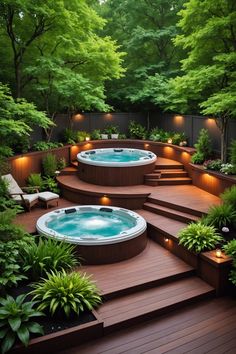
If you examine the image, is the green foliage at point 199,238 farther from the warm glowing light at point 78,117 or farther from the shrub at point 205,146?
the warm glowing light at point 78,117

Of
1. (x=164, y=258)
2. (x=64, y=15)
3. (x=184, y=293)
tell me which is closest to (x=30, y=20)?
(x=64, y=15)

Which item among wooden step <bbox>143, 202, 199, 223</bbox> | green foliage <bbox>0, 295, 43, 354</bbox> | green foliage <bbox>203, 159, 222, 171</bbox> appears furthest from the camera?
green foliage <bbox>203, 159, 222, 171</bbox>

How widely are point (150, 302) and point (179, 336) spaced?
83 cm

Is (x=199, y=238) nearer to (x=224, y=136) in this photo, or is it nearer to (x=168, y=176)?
A: (x=224, y=136)

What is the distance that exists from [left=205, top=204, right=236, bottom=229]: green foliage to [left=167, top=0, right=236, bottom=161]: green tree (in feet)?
9.95

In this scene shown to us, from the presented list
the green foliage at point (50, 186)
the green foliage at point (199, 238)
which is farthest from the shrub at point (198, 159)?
the green foliage at point (50, 186)

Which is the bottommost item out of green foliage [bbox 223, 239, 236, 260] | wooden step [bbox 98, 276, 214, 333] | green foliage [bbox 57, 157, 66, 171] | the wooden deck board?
wooden step [bbox 98, 276, 214, 333]

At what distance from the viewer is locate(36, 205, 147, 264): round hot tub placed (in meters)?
6.77

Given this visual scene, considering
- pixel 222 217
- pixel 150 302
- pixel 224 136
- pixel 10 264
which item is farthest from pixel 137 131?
pixel 10 264

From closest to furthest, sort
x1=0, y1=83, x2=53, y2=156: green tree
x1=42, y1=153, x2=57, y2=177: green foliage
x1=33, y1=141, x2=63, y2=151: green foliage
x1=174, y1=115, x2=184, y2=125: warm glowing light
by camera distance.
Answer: x1=0, y1=83, x2=53, y2=156: green tree → x1=42, y1=153, x2=57, y2=177: green foliage → x1=33, y1=141, x2=63, y2=151: green foliage → x1=174, y1=115, x2=184, y2=125: warm glowing light

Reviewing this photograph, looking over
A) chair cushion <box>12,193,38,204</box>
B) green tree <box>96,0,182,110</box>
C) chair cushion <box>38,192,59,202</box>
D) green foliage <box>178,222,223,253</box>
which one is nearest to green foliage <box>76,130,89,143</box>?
green tree <box>96,0,182,110</box>

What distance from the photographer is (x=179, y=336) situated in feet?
16.3

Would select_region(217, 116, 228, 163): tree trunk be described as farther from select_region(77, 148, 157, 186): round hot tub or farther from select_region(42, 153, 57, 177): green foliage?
select_region(42, 153, 57, 177): green foliage

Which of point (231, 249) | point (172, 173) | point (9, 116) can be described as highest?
point (9, 116)
